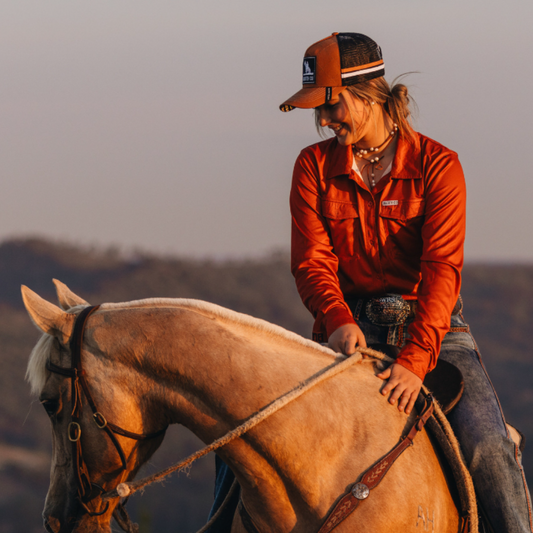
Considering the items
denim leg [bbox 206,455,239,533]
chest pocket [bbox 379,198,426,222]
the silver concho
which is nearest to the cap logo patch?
chest pocket [bbox 379,198,426,222]

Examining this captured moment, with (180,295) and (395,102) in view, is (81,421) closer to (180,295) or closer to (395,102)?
(395,102)

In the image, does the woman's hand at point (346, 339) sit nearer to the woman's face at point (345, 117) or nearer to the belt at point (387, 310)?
the belt at point (387, 310)

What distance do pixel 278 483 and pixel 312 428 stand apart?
0.31 metres

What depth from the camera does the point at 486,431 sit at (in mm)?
3342

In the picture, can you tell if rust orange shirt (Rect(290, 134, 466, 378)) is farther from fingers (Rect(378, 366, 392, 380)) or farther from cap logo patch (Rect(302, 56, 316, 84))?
cap logo patch (Rect(302, 56, 316, 84))

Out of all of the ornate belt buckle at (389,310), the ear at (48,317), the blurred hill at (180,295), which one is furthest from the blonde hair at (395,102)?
the blurred hill at (180,295)

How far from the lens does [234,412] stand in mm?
2998

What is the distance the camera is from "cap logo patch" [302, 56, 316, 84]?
11.8 feet

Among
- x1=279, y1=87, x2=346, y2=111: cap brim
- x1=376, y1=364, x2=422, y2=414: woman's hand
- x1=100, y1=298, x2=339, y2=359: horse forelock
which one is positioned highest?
x1=279, y1=87, x2=346, y2=111: cap brim

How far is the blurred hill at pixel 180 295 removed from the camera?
4409 cm

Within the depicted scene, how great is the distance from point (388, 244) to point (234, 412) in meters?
1.40

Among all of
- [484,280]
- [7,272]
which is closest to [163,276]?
[7,272]

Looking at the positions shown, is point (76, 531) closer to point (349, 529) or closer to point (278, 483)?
point (278, 483)

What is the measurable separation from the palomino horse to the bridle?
12mm
